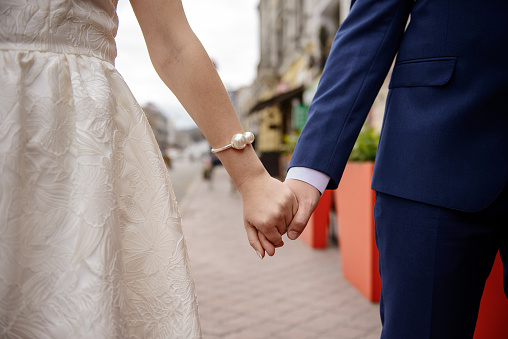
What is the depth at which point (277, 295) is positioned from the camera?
3.46 metres

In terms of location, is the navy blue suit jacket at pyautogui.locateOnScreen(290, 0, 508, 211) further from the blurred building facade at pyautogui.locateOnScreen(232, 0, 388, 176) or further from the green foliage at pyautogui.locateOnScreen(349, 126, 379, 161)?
the blurred building facade at pyautogui.locateOnScreen(232, 0, 388, 176)

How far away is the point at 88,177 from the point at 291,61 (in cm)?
1703

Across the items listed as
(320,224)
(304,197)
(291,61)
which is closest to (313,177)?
(304,197)

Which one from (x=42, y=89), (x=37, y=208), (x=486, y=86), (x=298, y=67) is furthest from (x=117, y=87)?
(x=298, y=67)

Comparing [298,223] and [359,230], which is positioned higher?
[298,223]

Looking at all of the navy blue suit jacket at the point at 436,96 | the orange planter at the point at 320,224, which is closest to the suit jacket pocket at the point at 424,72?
the navy blue suit jacket at the point at 436,96

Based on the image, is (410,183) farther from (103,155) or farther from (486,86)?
(103,155)

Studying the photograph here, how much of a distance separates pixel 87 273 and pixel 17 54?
45 centimetres

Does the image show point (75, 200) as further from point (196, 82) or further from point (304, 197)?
point (304, 197)

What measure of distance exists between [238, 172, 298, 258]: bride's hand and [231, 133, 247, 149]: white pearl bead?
105 mm

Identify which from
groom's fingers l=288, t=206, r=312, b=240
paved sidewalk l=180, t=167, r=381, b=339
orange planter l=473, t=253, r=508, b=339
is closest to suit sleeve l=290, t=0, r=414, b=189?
groom's fingers l=288, t=206, r=312, b=240

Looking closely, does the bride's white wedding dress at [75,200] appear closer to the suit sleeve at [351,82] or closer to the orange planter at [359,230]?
the suit sleeve at [351,82]

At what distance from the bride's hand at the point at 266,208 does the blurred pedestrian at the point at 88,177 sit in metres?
0.15

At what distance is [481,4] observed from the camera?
3.39ft
